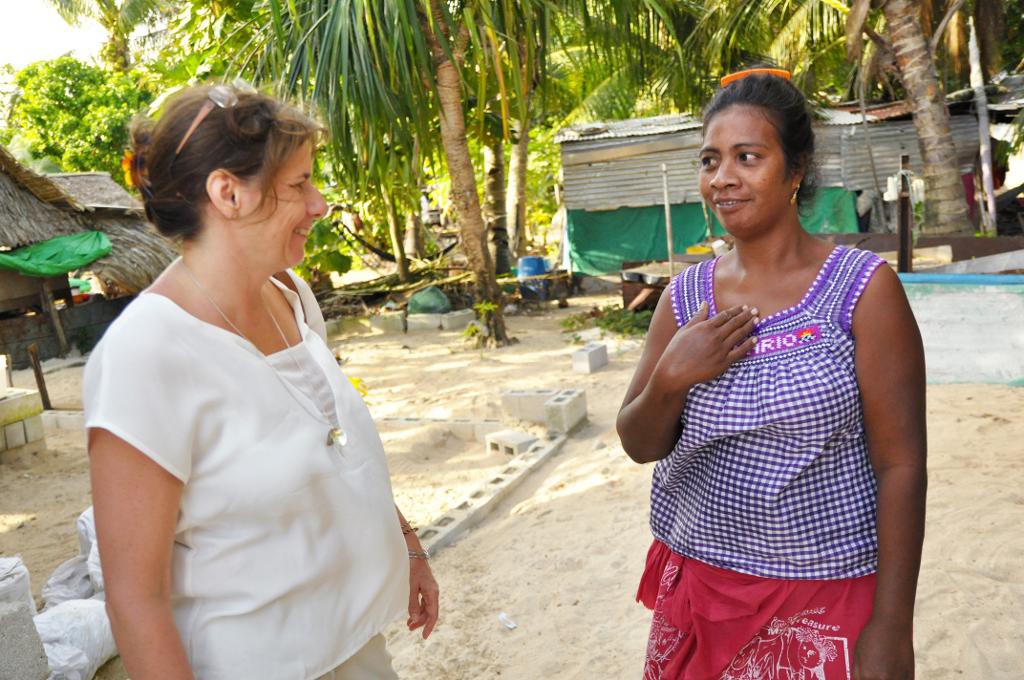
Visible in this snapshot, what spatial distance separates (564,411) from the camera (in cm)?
603

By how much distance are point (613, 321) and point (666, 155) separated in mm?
5094

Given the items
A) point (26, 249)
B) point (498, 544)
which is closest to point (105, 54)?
point (26, 249)

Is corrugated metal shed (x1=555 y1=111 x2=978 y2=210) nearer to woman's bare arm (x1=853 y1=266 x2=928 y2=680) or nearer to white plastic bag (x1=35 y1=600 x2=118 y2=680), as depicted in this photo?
white plastic bag (x1=35 y1=600 x2=118 y2=680)

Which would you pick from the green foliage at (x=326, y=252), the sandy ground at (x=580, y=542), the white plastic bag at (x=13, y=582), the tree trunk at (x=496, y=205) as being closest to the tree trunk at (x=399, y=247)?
the green foliage at (x=326, y=252)

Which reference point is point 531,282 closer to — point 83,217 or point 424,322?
point 424,322

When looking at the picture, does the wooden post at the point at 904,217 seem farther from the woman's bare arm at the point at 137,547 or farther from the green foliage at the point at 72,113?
the green foliage at the point at 72,113

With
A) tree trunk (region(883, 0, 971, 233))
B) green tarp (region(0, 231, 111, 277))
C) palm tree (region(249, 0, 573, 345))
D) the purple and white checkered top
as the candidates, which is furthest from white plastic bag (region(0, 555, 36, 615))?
green tarp (region(0, 231, 111, 277))

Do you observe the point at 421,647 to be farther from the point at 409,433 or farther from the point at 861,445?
the point at 409,433

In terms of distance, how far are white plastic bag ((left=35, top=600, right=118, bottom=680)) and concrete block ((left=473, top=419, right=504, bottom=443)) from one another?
10.8ft

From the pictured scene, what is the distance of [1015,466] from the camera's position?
4348 mm

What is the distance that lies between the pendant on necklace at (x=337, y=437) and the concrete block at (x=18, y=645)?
1836mm

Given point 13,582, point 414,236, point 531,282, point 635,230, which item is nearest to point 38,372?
point 13,582

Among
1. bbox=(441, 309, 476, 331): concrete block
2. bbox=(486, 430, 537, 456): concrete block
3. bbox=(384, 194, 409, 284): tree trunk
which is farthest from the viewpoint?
bbox=(384, 194, 409, 284): tree trunk

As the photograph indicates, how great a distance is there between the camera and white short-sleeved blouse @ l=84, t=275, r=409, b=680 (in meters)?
1.25
